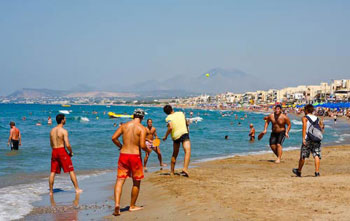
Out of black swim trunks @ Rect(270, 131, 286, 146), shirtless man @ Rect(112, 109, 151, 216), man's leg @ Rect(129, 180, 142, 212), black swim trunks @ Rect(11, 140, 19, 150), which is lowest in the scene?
black swim trunks @ Rect(11, 140, 19, 150)

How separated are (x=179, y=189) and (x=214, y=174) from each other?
2.47 meters

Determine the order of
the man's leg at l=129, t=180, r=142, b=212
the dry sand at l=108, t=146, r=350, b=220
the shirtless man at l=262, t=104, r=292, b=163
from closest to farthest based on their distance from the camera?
1. the dry sand at l=108, t=146, r=350, b=220
2. the man's leg at l=129, t=180, r=142, b=212
3. the shirtless man at l=262, t=104, r=292, b=163

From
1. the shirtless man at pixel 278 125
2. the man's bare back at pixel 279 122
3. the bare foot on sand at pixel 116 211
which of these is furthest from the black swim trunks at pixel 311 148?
the bare foot on sand at pixel 116 211

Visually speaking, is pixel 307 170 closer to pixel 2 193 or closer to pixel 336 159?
pixel 336 159

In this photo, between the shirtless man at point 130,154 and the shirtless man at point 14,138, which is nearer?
the shirtless man at point 130,154

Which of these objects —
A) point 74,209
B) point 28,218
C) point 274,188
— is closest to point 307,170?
point 274,188

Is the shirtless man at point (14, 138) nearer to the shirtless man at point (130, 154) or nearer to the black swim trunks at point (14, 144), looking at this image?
the black swim trunks at point (14, 144)

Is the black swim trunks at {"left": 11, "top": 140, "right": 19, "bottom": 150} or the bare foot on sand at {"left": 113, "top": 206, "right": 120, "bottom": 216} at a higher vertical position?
the bare foot on sand at {"left": 113, "top": 206, "right": 120, "bottom": 216}

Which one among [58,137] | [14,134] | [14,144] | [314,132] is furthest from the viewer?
[14,144]

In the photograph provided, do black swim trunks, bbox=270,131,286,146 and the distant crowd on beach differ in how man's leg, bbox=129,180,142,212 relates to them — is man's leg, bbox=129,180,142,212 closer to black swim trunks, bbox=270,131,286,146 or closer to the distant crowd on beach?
the distant crowd on beach

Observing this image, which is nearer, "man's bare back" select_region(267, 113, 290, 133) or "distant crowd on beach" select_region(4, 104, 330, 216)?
"distant crowd on beach" select_region(4, 104, 330, 216)

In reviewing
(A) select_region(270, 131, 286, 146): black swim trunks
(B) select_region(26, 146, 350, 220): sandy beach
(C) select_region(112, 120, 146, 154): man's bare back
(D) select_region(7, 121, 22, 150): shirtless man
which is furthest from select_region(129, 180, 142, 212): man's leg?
(D) select_region(7, 121, 22, 150): shirtless man

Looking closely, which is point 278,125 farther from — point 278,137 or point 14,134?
point 14,134

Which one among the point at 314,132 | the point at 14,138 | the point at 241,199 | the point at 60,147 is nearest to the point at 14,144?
the point at 14,138
